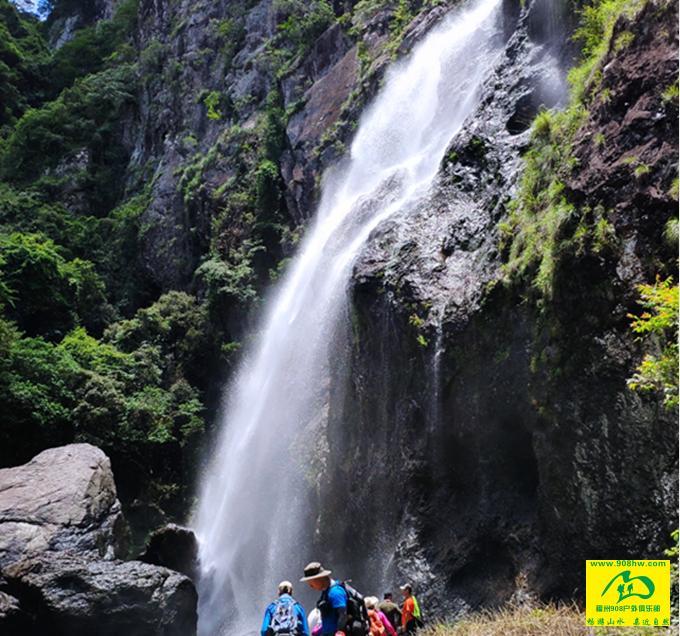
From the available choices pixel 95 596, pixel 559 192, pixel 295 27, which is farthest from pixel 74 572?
pixel 295 27

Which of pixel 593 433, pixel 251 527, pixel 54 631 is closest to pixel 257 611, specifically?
pixel 251 527

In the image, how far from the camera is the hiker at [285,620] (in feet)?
21.8

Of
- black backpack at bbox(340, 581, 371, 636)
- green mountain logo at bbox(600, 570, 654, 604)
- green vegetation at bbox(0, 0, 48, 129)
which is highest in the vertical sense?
green vegetation at bbox(0, 0, 48, 129)

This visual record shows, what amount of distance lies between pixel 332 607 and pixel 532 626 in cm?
311

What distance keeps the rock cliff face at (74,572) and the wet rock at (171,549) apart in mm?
2963

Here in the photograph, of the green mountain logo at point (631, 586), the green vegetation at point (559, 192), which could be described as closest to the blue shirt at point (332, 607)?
the green mountain logo at point (631, 586)

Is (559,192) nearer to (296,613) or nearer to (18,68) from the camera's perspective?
(296,613)

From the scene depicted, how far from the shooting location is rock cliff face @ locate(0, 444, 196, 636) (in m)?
12.1

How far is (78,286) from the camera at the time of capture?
89.7 ft

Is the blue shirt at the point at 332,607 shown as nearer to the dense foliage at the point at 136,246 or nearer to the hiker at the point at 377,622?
the hiker at the point at 377,622

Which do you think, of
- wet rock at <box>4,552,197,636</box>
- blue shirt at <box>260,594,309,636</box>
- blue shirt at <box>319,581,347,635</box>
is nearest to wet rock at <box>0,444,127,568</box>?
wet rock at <box>4,552,197,636</box>

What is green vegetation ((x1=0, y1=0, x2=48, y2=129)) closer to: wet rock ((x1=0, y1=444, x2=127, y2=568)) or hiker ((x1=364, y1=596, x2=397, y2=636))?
wet rock ((x1=0, y1=444, x2=127, y2=568))

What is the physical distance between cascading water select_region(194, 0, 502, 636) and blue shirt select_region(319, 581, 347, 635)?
9931mm

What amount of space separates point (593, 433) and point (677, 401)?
3397 mm
